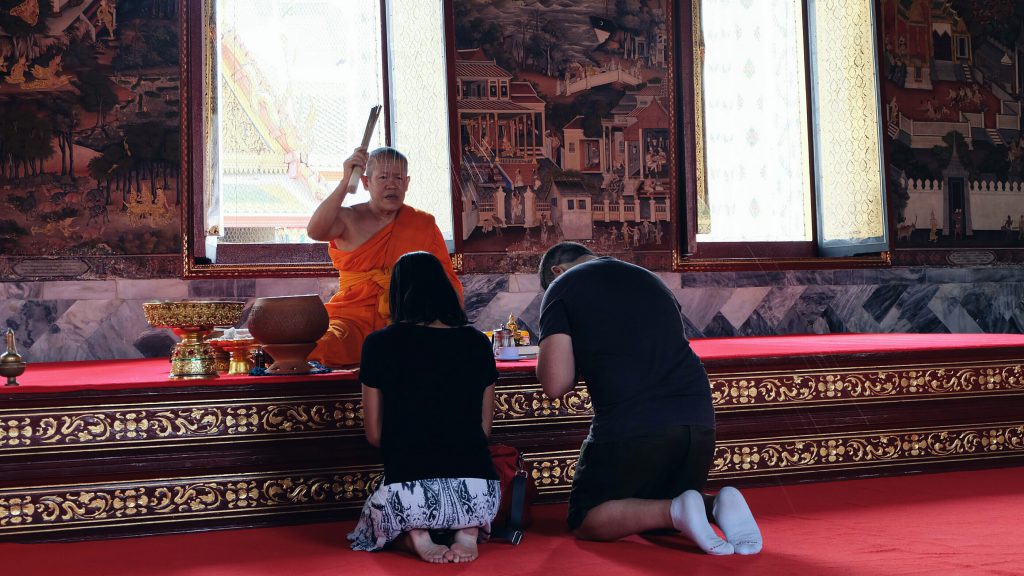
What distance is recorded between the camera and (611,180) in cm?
719

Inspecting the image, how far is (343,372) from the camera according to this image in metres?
Answer: 4.34

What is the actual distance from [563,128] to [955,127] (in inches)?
128

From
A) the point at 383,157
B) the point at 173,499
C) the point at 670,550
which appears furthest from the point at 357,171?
the point at 670,550

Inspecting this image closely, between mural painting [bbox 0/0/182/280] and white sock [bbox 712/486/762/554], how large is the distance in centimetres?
441

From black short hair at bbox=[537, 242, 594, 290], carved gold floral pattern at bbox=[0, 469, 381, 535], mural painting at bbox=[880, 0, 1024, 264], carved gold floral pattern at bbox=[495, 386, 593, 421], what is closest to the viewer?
black short hair at bbox=[537, 242, 594, 290]

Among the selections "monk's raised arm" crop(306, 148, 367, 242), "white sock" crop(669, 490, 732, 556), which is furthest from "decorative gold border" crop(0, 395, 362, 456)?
"white sock" crop(669, 490, 732, 556)

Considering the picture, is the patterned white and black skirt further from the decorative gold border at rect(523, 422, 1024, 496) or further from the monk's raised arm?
the monk's raised arm

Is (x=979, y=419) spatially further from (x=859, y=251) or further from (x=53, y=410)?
(x=53, y=410)

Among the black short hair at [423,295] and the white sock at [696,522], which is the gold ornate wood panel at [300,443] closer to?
the black short hair at [423,295]

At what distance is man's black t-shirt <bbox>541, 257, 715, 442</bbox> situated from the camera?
3.27 metres

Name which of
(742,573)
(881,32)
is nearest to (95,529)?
(742,573)

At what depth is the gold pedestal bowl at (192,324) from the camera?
13.6 ft

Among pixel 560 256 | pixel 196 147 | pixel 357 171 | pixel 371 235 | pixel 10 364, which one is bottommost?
pixel 10 364

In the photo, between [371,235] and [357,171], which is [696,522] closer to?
[371,235]
